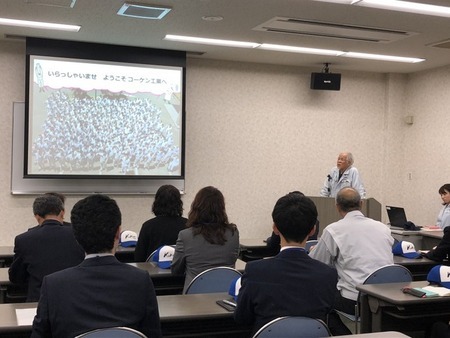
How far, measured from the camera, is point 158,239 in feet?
14.3

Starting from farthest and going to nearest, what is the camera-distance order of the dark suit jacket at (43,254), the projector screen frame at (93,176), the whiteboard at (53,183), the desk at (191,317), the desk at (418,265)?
the whiteboard at (53,183)
the projector screen frame at (93,176)
the desk at (418,265)
the dark suit jacket at (43,254)
the desk at (191,317)

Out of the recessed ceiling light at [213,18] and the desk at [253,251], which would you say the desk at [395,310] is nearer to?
the desk at [253,251]

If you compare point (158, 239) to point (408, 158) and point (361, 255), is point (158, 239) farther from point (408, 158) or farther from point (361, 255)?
point (408, 158)

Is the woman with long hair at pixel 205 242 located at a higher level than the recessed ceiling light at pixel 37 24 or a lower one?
lower

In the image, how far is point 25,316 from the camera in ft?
8.13

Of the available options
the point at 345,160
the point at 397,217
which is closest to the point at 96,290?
the point at 397,217

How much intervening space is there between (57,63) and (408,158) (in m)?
5.62

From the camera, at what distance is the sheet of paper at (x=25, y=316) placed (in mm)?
2383

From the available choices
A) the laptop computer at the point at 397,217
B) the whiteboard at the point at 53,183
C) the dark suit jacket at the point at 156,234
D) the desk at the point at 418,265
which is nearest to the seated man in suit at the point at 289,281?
the dark suit jacket at the point at 156,234

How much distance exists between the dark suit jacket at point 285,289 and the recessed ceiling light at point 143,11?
3.58 m

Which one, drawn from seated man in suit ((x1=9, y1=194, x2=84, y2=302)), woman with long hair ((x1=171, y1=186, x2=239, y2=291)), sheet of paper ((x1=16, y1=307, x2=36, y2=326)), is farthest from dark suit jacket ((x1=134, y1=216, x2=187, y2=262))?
sheet of paper ((x1=16, y1=307, x2=36, y2=326))

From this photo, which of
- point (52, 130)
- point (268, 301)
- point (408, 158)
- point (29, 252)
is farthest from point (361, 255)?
point (408, 158)

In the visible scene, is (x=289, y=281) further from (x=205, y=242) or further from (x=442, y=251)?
(x=442, y=251)

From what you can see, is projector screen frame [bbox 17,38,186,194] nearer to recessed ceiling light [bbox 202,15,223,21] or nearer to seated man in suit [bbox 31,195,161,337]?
recessed ceiling light [bbox 202,15,223,21]
